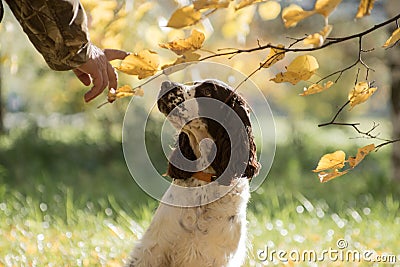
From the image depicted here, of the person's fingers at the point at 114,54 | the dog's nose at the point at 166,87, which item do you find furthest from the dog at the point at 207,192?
the person's fingers at the point at 114,54

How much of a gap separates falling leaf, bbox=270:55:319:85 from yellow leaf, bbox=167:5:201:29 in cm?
46

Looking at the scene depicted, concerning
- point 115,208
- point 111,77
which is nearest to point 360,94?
point 111,77

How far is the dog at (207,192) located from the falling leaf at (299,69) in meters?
0.58

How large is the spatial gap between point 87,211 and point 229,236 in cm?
265

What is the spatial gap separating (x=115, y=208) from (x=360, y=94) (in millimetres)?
3246

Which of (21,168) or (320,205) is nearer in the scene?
(320,205)

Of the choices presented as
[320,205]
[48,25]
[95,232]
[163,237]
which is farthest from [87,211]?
[48,25]

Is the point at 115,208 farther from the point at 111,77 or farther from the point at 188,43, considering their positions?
the point at 188,43

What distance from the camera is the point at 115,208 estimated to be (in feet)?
17.2

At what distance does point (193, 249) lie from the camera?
8.88ft

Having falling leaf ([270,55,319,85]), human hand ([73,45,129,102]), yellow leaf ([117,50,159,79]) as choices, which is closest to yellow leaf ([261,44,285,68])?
falling leaf ([270,55,319,85])

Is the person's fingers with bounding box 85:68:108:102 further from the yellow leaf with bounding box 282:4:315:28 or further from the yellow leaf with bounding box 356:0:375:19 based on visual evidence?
the yellow leaf with bounding box 356:0:375:19

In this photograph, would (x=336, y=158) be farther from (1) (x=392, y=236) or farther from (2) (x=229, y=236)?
(1) (x=392, y=236)

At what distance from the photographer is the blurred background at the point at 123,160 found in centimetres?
402
